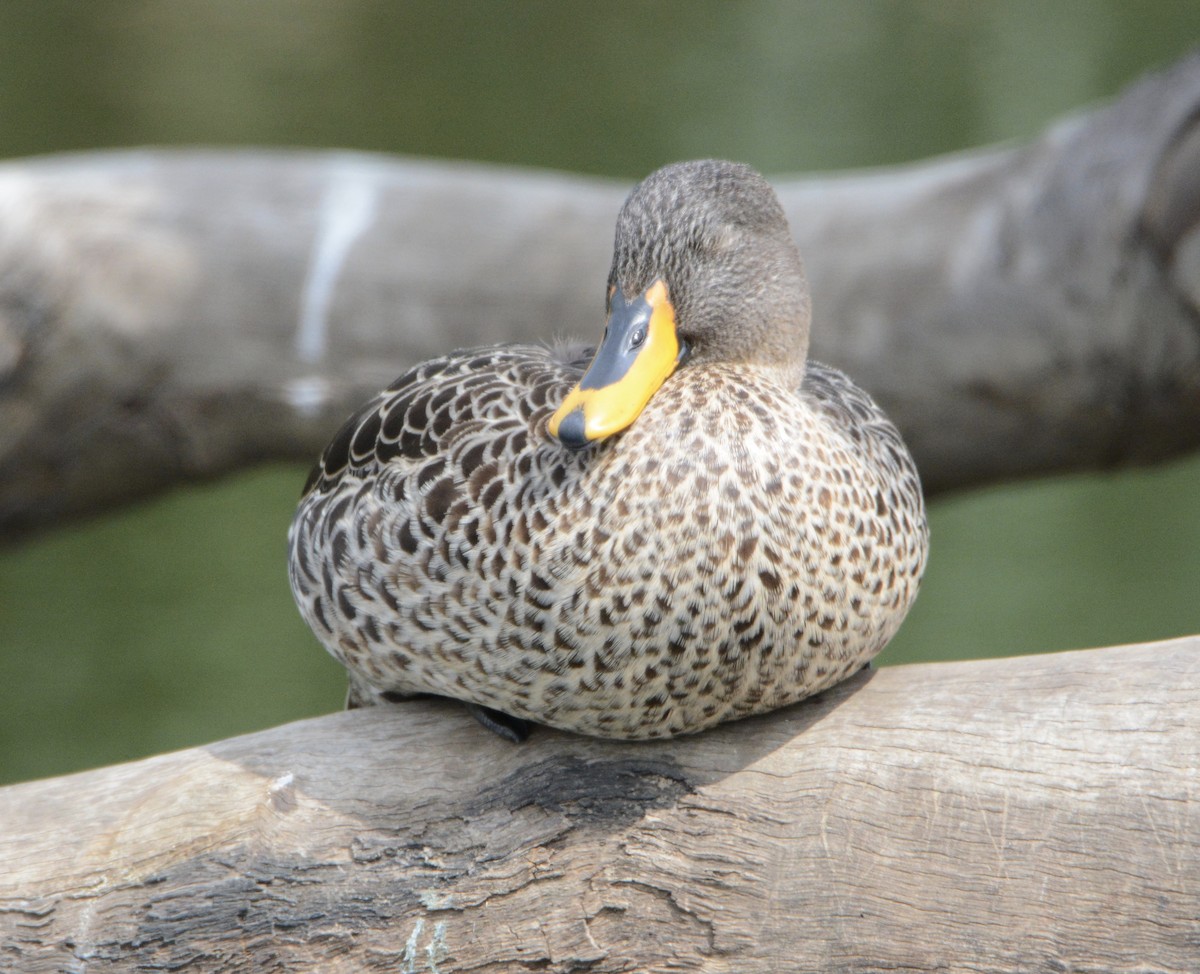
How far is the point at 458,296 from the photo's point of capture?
3.20 metres

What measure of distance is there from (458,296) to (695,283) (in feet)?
5.39

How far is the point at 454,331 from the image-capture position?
3205mm

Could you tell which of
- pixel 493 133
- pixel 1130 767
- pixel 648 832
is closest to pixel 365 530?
pixel 648 832

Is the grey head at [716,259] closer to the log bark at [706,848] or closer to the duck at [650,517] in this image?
the duck at [650,517]

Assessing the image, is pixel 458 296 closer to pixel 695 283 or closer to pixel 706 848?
pixel 695 283

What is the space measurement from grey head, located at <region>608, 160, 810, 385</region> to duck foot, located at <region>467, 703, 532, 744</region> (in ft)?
1.64

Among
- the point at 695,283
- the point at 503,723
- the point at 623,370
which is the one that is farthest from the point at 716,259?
the point at 503,723

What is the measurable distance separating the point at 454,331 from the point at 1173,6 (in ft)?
11.7

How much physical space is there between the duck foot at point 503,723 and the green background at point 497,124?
10.9ft

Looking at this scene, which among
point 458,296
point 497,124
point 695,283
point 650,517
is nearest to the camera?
point 650,517

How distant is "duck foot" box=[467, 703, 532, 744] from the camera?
1.72 meters

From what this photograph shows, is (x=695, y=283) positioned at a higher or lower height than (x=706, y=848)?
higher

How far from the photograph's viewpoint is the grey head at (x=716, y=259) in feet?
5.29

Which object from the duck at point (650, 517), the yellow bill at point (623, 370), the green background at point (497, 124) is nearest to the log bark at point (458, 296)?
the duck at point (650, 517)
